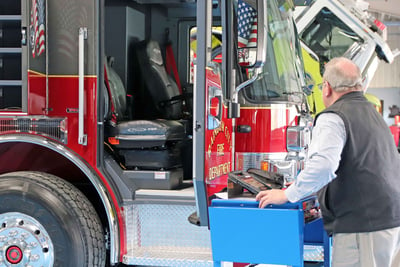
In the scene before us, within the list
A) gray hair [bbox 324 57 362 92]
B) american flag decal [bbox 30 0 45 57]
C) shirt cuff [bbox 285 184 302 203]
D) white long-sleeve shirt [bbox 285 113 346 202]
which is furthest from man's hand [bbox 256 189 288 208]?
american flag decal [bbox 30 0 45 57]

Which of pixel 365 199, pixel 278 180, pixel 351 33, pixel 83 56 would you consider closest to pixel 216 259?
pixel 278 180

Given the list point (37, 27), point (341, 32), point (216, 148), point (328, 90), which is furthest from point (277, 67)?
point (341, 32)

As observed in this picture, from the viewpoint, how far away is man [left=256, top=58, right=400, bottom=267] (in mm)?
2918

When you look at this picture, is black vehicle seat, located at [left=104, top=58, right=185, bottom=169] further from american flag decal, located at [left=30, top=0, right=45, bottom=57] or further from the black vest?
the black vest

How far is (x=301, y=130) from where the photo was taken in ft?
14.6

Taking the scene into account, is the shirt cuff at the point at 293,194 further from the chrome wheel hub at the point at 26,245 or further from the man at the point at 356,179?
the chrome wheel hub at the point at 26,245

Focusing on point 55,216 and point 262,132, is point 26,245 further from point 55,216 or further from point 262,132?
point 262,132

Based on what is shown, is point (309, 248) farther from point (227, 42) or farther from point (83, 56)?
point (83, 56)

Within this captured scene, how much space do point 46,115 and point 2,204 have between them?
2.10 ft

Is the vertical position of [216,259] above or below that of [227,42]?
below

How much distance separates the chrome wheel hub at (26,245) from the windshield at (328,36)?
258 inches

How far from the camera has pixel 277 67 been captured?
450 cm

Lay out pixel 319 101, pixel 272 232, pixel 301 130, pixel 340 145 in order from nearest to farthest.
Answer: pixel 340 145
pixel 272 232
pixel 301 130
pixel 319 101

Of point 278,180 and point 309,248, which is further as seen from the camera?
point 309,248
